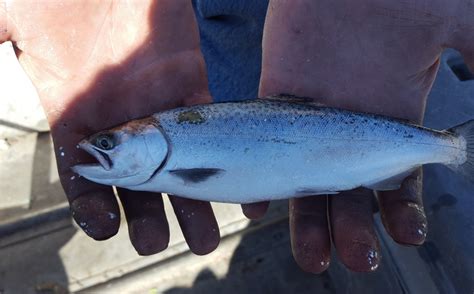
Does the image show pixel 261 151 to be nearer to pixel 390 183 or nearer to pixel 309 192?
pixel 309 192

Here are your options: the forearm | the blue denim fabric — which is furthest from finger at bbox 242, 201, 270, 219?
the blue denim fabric

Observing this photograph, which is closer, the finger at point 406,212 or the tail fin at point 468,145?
the finger at point 406,212

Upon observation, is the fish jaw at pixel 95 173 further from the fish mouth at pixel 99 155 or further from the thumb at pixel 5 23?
the thumb at pixel 5 23

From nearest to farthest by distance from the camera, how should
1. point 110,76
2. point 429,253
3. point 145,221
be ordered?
1. point 145,221
2. point 110,76
3. point 429,253

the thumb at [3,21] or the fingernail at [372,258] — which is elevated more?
the thumb at [3,21]

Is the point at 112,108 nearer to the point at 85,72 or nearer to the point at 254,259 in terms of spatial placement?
the point at 85,72

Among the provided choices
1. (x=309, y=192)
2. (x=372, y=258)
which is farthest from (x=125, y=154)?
(x=372, y=258)

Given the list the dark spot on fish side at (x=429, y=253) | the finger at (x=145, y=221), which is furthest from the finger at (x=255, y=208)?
the dark spot on fish side at (x=429, y=253)

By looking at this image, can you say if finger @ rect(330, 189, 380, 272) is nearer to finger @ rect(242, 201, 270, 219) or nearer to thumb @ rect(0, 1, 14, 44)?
finger @ rect(242, 201, 270, 219)
